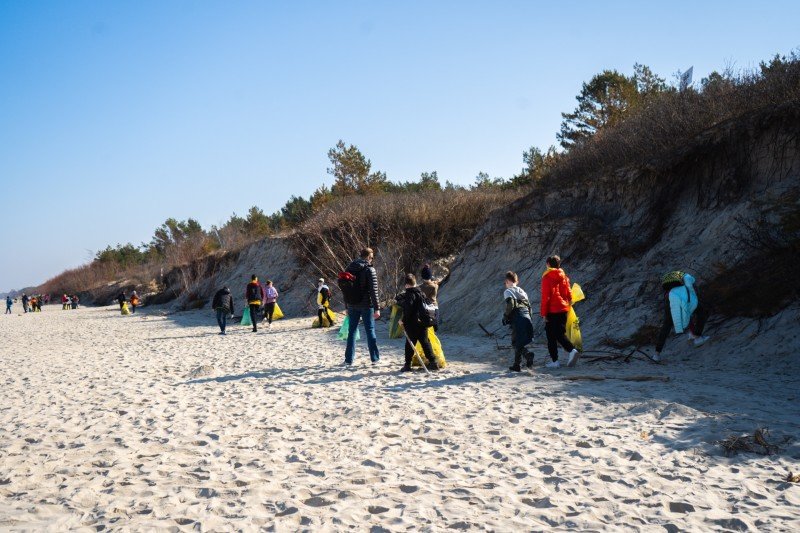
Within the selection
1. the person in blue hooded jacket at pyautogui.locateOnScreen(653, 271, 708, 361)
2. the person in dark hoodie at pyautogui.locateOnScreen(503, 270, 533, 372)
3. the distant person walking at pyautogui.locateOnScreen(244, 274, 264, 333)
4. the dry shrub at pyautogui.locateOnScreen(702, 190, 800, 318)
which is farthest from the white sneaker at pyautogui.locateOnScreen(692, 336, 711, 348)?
the distant person walking at pyautogui.locateOnScreen(244, 274, 264, 333)

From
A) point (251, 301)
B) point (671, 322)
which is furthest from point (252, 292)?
point (671, 322)

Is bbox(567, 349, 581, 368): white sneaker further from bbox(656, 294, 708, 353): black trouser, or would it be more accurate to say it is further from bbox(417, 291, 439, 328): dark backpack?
bbox(417, 291, 439, 328): dark backpack

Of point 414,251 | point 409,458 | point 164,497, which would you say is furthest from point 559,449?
point 414,251

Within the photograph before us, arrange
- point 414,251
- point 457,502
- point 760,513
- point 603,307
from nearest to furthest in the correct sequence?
1. point 760,513
2. point 457,502
3. point 603,307
4. point 414,251

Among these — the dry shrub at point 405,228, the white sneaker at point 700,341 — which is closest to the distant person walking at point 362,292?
the white sneaker at point 700,341

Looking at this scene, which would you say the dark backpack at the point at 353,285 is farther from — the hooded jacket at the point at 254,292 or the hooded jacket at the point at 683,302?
the hooded jacket at the point at 254,292

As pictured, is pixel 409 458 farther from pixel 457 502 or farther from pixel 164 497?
pixel 164 497

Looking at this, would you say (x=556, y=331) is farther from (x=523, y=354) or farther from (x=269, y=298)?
(x=269, y=298)

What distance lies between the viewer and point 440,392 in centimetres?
835

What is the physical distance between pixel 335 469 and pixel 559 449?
7.10 feet

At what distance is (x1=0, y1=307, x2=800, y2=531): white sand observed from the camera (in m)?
4.18

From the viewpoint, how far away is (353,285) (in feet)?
34.9

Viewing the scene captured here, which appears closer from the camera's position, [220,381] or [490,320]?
[220,381]

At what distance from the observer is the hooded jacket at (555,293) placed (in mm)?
9688
